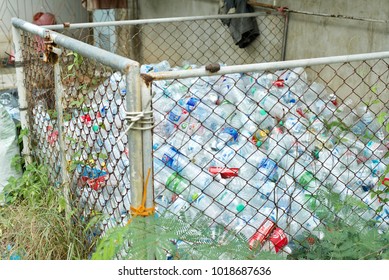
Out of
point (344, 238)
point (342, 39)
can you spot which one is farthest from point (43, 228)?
point (342, 39)

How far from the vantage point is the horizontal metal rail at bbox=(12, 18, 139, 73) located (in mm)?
1923

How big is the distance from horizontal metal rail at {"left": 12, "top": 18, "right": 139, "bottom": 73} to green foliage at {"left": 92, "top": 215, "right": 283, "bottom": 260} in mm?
549

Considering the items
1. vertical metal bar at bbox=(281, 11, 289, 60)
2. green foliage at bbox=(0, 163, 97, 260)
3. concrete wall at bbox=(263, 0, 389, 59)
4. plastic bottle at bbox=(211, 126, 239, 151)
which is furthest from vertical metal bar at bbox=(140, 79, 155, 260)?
vertical metal bar at bbox=(281, 11, 289, 60)

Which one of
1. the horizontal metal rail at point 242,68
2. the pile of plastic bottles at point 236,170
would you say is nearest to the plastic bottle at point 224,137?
the pile of plastic bottles at point 236,170

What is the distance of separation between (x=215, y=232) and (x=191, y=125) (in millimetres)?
1587

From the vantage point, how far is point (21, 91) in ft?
11.9

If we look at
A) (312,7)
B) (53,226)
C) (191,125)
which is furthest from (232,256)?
(312,7)

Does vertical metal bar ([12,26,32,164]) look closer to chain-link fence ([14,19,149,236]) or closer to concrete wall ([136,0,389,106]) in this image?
chain-link fence ([14,19,149,236])

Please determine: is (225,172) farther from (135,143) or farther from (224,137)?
(135,143)

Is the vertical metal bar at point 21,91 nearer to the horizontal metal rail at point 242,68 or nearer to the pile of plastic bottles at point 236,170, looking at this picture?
the pile of plastic bottles at point 236,170

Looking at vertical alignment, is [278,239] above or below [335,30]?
below

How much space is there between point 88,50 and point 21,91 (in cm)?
145

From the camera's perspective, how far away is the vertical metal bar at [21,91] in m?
3.52
